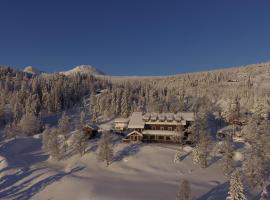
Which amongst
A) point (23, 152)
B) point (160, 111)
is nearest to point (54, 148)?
point (23, 152)

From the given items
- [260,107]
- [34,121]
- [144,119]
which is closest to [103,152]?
[144,119]

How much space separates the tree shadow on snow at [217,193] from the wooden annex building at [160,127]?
2675 centimetres

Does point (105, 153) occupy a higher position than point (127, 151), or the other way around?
point (105, 153)

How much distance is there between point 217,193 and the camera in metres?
50.0

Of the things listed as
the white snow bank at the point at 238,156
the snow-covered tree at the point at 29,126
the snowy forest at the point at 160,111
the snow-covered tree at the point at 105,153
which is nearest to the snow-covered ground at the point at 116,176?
the snow-covered tree at the point at 105,153

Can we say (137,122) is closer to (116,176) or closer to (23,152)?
(116,176)

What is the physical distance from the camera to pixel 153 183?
56469 mm

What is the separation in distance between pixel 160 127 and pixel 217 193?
35975 millimetres

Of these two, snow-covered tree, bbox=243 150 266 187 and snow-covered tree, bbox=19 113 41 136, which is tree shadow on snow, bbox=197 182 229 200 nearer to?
snow-covered tree, bbox=243 150 266 187

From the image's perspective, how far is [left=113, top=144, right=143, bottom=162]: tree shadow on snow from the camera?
71.4 meters

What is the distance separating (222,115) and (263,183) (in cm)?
8655

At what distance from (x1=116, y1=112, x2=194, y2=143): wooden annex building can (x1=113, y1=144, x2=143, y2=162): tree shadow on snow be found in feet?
17.8

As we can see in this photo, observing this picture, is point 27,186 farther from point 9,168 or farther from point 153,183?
point 153,183

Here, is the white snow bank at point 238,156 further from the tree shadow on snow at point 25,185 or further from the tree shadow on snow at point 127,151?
the tree shadow on snow at point 25,185
